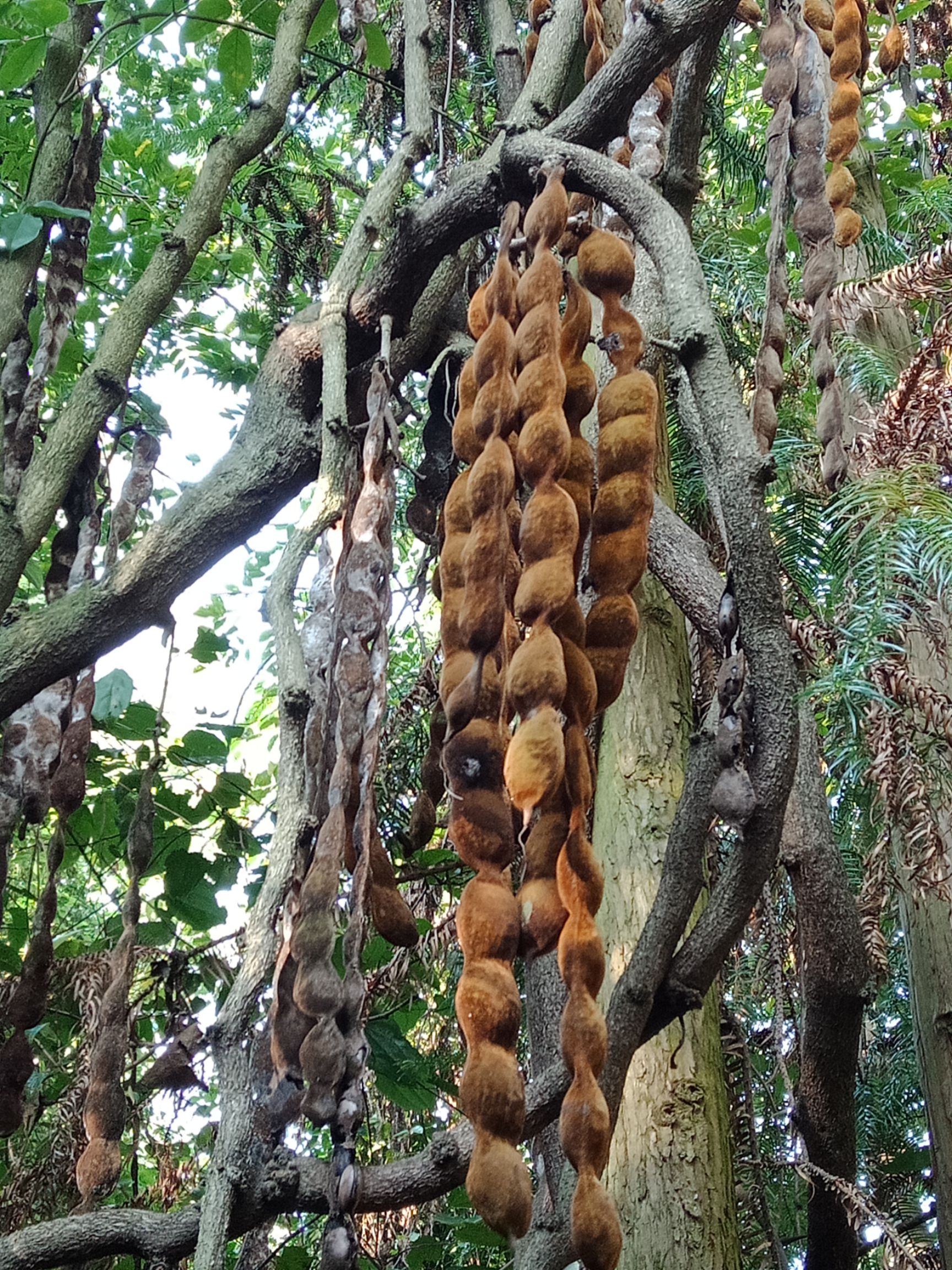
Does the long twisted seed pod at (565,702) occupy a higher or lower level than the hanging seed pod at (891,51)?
lower

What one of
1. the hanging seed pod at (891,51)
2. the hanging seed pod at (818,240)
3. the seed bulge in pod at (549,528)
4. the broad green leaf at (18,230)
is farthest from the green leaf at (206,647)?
the hanging seed pod at (891,51)

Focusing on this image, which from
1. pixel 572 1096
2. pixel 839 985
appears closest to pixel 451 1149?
pixel 572 1096

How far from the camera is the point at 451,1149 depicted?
137 centimetres

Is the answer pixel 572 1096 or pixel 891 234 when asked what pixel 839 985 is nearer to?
pixel 572 1096

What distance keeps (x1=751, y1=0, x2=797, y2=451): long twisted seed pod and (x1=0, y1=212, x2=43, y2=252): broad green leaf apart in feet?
4.53

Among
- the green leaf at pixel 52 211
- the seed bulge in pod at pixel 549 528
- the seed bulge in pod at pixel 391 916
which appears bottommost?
the seed bulge in pod at pixel 391 916

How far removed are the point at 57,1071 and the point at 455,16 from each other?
3.34 meters

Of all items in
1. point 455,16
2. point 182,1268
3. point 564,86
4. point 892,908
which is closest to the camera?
point 564,86

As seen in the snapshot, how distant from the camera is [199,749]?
278 cm

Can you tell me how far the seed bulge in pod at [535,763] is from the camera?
980 mm

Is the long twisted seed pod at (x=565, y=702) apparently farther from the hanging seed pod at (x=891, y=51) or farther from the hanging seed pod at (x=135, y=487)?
the hanging seed pod at (x=891, y=51)

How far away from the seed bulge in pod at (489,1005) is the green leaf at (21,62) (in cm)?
219

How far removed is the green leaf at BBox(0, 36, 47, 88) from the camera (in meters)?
2.36

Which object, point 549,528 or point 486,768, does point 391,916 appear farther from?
point 549,528
